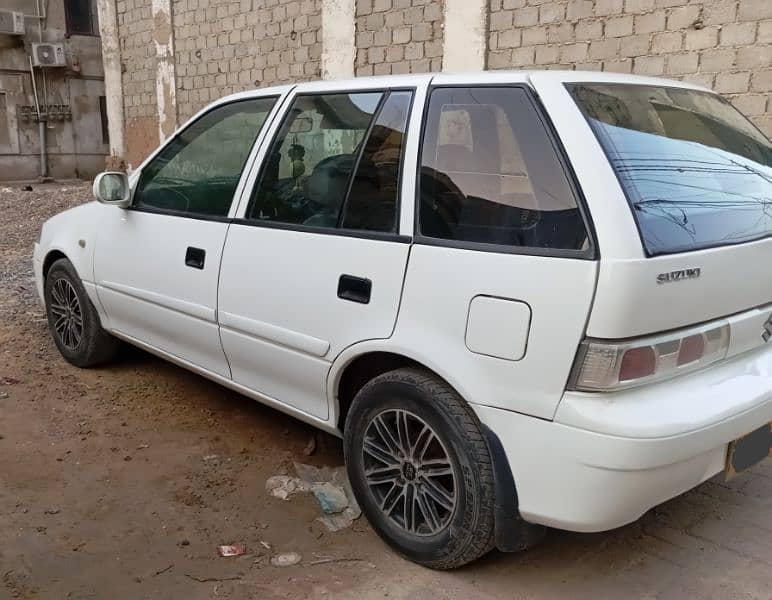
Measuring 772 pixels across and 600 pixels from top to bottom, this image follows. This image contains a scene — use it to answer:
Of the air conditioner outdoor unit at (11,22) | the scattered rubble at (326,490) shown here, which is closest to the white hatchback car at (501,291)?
the scattered rubble at (326,490)

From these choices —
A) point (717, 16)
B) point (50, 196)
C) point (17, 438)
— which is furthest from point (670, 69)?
point (50, 196)

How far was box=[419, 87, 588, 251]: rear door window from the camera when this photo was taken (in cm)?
224

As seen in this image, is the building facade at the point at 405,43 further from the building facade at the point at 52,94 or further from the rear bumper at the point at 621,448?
the building facade at the point at 52,94

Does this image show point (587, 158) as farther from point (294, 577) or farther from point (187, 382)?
point (187, 382)

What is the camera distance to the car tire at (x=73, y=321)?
4.41 metres

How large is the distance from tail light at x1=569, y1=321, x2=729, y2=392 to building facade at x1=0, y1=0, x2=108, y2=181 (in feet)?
63.4

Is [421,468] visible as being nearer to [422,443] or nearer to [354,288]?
[422,443]

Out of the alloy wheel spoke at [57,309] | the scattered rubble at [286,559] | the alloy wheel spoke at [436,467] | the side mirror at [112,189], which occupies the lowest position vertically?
the scattered rubble at [286,559]

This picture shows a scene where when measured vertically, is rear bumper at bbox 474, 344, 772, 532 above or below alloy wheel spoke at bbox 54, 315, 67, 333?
above

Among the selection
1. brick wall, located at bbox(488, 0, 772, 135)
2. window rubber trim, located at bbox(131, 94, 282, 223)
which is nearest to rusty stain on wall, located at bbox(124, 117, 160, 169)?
brick wall, located at bbox(488, 0, 772, 135)

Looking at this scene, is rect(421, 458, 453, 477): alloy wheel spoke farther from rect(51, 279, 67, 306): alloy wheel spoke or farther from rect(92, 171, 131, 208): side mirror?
rect(51, 279, 67, 306): alloy wheel spoke

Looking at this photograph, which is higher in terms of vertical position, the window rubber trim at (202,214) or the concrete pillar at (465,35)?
the concrete pillar at (465,35)

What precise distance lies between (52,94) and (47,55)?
3.93 feet

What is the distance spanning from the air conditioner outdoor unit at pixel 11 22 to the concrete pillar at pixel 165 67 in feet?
24.7
